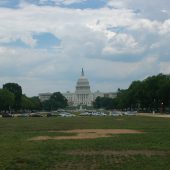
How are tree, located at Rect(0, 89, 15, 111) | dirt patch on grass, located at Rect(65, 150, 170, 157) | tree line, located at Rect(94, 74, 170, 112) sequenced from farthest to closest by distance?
tree, located at Rect(0, 89, 15, 111) → tree line, located at Rect(94, 74, 170, 112) → dirt patch on grass, located at Rect(65, 150, 170, 157)

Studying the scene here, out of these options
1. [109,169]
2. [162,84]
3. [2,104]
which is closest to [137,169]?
[109,169]

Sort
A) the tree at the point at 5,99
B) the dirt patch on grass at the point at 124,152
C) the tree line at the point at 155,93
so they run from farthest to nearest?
the tree at the point at 5,99 < the tree line at the point at 155,93 < the dirt patch on grass at the point at 124,152

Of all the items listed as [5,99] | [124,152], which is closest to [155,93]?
[5,99]

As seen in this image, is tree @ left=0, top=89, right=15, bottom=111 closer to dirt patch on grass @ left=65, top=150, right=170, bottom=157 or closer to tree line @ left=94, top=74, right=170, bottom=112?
tree line @ left=94, top=74, right=170, bottom=112

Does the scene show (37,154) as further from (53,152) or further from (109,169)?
(109,169)

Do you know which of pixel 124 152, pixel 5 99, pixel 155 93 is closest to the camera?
pixel 124 152

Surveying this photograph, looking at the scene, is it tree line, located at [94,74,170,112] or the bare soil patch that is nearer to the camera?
the bare soil patch

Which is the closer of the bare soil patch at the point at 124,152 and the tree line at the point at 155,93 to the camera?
the bare soil patch at the point at 124,152

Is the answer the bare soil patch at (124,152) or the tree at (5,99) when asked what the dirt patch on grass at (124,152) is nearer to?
the bare soil patch at (124,152)

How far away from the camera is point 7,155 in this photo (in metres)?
25.3

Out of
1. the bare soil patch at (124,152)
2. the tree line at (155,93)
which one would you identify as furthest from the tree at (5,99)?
the bare soil patch at (124,152)

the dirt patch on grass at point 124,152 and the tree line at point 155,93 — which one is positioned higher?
the tree line at point 155,93

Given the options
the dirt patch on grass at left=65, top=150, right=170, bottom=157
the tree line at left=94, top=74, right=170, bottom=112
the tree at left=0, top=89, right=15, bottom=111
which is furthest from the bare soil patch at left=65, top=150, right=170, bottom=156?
the tree at left=0, top=89, right=15, bottom=111

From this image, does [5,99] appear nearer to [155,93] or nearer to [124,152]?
[155,93]
